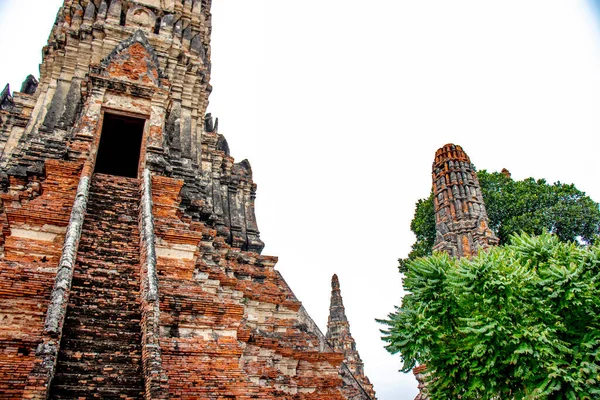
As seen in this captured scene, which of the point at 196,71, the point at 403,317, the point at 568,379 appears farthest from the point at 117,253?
the point at 196,71

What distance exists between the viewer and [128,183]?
10070 mm

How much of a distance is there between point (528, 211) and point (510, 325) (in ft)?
61.0

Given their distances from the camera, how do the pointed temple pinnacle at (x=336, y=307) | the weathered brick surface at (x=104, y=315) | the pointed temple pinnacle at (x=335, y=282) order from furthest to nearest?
the pointed temple pinnacle at (x=335, y=282)
the pointed temple pinnacle at (x=336, y=307)
the weathered brick surface at (x=104, y=315)

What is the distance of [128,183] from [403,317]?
6175 mm

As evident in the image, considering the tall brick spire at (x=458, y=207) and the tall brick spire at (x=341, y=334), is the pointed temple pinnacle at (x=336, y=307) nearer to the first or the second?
the tall brick spire at (x=341, y=334)

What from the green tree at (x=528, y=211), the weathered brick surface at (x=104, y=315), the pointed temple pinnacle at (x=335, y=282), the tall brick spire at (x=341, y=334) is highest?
the green tree at (x=528, y=211)

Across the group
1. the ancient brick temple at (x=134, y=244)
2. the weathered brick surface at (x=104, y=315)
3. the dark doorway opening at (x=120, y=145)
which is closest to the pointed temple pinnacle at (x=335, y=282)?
the ancient brick temple at (x=134, y=244)

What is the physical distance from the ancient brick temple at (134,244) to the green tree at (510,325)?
3.04 metres

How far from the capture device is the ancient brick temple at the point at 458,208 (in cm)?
1703

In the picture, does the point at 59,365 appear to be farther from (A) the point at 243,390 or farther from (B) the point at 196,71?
(B) the point at 196,71

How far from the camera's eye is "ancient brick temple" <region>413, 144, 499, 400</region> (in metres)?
17.0

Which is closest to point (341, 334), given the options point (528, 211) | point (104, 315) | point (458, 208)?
point (458, 208)

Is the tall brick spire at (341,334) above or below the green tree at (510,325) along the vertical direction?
above

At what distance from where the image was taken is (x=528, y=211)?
79.8 ft
